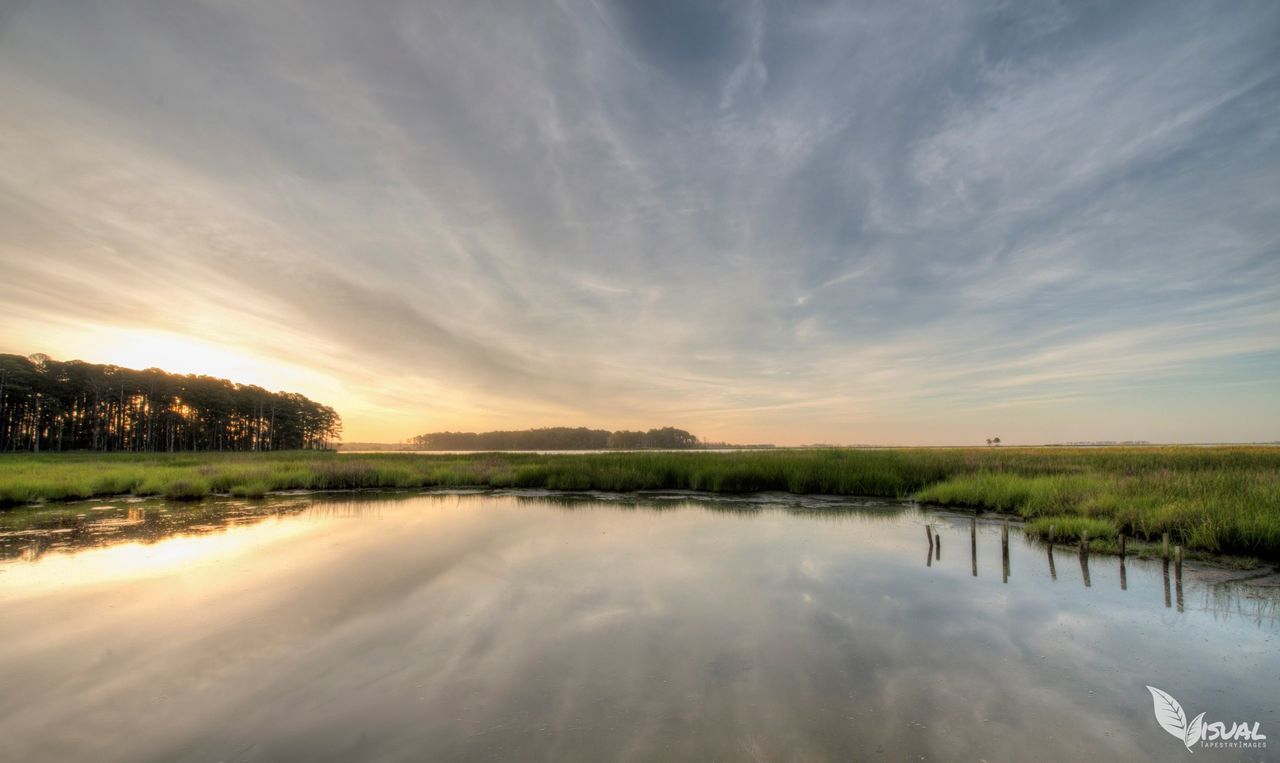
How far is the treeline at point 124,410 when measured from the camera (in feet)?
184

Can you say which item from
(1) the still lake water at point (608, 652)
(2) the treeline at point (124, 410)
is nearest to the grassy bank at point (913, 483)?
(1) the still lake water at point (608, 652)

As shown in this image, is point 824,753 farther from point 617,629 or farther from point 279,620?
point 279,620

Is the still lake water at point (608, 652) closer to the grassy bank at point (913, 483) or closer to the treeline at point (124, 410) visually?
the grassy bank at point (913, 483)

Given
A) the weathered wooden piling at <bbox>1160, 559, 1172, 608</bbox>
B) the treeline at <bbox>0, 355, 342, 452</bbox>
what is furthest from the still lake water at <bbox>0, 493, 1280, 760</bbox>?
the treeline at <bbox>0, 355, 342, 452</bbox>

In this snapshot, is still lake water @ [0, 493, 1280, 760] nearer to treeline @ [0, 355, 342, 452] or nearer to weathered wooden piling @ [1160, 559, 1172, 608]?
weathered wooden piling @ [1160, 559, 1172, 608]

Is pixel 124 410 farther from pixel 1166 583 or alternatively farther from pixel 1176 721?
pixel 1166 583

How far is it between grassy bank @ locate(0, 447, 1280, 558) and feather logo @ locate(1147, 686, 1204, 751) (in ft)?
27.4

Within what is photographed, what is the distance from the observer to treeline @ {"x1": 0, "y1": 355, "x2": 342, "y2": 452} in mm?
56016

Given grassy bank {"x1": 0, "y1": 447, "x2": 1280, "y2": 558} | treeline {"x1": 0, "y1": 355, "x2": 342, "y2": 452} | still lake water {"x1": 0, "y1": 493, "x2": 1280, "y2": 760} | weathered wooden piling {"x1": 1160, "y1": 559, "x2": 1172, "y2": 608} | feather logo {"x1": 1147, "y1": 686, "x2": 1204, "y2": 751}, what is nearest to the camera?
still lake water {"x1": 0, "y1": 493, "x2": 1280, "y2": 760}

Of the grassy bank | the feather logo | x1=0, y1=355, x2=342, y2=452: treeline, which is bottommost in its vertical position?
the feather logo

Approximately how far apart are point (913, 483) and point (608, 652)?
20725 mm

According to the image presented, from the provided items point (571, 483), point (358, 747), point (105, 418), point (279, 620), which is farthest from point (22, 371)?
point (358, 747)

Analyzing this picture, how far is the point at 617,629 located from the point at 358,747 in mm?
3222

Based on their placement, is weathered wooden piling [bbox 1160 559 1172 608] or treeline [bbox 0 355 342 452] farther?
treeline [bbox 0 355 342 452]
